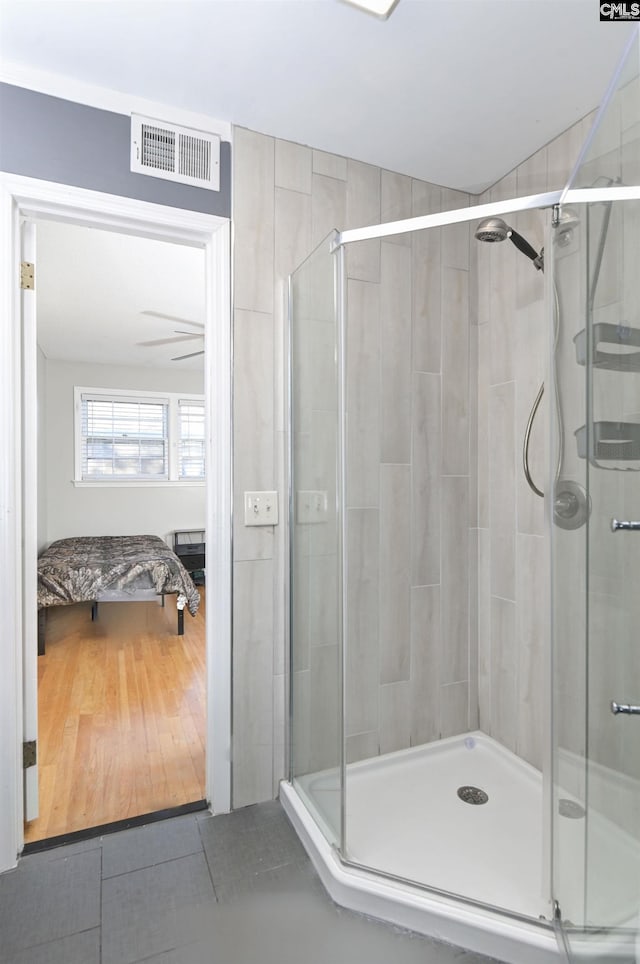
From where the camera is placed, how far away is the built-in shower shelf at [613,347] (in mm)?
952

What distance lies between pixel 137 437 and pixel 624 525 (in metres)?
5.85

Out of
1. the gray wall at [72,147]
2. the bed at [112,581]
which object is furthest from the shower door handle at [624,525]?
the bed at [112,581]

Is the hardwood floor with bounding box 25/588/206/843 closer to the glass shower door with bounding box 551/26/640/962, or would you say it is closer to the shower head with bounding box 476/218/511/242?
the glass shower door with bounding box 551/26/640/962

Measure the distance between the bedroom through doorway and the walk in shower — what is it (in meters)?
0.78

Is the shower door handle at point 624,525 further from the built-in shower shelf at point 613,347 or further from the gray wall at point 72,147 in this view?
the gray wall at point 72,147

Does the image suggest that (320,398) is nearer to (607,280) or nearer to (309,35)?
(607,280)

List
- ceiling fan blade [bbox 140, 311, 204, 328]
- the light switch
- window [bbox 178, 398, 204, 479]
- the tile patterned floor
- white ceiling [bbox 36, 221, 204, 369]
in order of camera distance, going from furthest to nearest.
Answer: window [bbox 178, 398, 204, 479]
ceiling fan blade [bbox 140, 311, 204, 328]
white ceiling [bbox 36, 221, 204, 369]
the light switch
the tile patterned floor

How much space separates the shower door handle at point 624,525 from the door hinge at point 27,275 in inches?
70.8

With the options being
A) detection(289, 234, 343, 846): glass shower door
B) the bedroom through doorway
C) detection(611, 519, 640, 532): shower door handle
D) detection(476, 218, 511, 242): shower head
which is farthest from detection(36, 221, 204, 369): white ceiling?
detection(611, 519, 640, 532): shower door handle

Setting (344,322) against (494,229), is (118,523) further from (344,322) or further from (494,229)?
(494,229)

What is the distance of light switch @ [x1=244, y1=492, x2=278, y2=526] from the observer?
1843mm

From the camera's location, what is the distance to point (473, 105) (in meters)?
1.73

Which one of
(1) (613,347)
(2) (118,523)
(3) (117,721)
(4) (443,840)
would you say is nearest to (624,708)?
(1) (613,347)

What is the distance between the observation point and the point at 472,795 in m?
1.88
